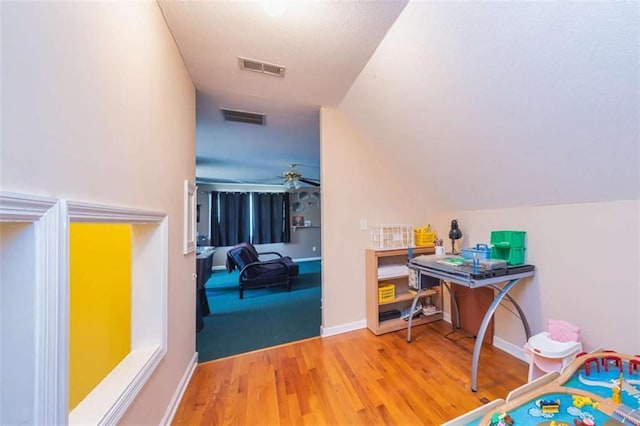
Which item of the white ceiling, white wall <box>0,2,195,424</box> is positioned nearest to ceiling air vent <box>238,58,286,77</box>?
the white ceiling

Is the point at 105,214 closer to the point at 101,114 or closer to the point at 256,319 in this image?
the point at 101,114

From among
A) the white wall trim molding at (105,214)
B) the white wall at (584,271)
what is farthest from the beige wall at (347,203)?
the white wall trim molding at (105,214)

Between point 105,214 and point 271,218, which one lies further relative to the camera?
point 271,218

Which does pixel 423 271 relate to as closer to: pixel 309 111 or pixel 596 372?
pixel 596 372

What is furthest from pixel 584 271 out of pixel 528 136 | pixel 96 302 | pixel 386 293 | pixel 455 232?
pixel 96 302

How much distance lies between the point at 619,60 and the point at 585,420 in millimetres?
1518

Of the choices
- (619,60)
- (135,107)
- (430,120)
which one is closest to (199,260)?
(135,107)

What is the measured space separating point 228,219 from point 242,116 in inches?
163

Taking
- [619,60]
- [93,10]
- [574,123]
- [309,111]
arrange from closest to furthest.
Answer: [93,10] < [619,60] < [574,123] < [309,111]

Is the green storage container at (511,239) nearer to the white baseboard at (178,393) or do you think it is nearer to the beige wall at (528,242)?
the beige wall at (528,242)

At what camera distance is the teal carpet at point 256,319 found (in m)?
2.34

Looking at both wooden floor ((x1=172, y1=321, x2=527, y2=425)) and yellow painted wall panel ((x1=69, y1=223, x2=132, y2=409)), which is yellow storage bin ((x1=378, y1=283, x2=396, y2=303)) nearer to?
wooden floor ((x1=172, y1=321, x2=527, y2=425))

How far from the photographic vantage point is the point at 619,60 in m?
1.02

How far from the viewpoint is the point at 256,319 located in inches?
116
